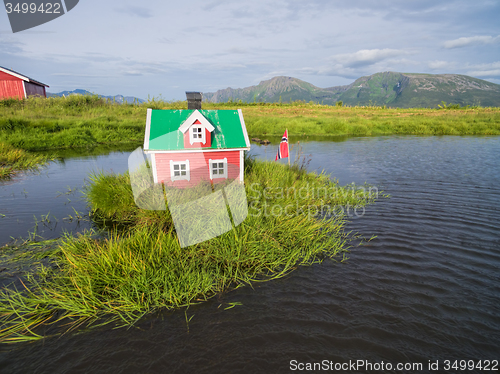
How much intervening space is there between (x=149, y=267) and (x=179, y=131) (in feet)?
18.4

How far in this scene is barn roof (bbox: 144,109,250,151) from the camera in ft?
29.2

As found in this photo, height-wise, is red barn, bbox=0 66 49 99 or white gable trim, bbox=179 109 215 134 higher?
red barn, bbox=0 66 49 99


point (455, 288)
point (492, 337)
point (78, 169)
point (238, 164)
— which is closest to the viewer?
point (492, 337)

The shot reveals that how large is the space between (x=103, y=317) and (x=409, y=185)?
12.4 m

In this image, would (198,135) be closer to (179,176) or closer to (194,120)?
(194,120)

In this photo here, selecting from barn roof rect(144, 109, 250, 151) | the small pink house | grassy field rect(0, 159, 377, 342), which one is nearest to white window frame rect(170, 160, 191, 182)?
the small pink house

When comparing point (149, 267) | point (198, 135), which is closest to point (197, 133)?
point (198, 135)

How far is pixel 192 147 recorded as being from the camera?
29.6ft

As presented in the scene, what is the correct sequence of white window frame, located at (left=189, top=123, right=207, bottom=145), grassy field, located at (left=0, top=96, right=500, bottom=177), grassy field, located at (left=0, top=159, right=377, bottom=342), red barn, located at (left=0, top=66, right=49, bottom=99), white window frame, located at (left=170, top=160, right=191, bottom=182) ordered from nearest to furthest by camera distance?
1. grassy field, located at (left=0, top=159, right=377, bottom=342)
2. white window frame, located at (left=189, top=123, right=207, bottom=145)
3. white window frame, located at (left=170, top=160, right=191, bottom=182)
4. grassy field, located at (left=0, top=96, right=500, bottom=177)
5. red barn, located at (left=0, top=66, right=49, bottom=99)

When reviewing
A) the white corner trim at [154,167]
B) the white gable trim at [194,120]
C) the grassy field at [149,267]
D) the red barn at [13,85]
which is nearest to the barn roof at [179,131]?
the white corner trim at [154,167]

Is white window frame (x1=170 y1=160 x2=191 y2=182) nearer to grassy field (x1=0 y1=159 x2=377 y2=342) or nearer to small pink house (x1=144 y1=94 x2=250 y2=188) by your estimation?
small pink house (x1=144 y1=94 x2=250 y2=188)

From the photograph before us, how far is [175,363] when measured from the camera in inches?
135

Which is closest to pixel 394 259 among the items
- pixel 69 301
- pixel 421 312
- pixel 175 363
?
pixel 421 312

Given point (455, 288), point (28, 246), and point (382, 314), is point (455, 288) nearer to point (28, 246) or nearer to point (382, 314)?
point (382, 314)
